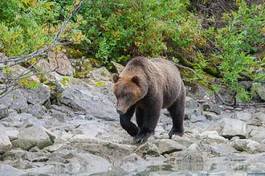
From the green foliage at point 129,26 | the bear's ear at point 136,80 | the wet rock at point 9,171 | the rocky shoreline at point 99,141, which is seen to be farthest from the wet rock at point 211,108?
the wet rock at point 9,171

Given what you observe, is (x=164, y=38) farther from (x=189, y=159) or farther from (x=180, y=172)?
(x=180, y=172)

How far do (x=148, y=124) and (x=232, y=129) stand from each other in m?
1.88

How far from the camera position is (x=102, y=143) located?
904 cm

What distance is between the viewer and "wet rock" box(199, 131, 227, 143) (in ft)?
33.6

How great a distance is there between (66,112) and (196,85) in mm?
3930

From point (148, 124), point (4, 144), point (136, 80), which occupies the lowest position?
point (148, 124)

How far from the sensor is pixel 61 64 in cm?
1295

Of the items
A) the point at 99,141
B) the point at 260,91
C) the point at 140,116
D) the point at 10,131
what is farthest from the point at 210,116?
the point at 10,131

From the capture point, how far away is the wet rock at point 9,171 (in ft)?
25.4

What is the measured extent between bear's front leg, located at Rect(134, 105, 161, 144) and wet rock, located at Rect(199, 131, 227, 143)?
1.08m

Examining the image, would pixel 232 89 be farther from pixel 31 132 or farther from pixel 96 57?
pixel 31 132

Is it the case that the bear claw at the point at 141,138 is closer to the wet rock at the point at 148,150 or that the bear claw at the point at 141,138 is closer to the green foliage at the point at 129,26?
the wet rock at the point at 148,150

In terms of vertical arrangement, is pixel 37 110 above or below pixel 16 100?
below

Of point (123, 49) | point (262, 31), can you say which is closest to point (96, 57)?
point (123, 49)
